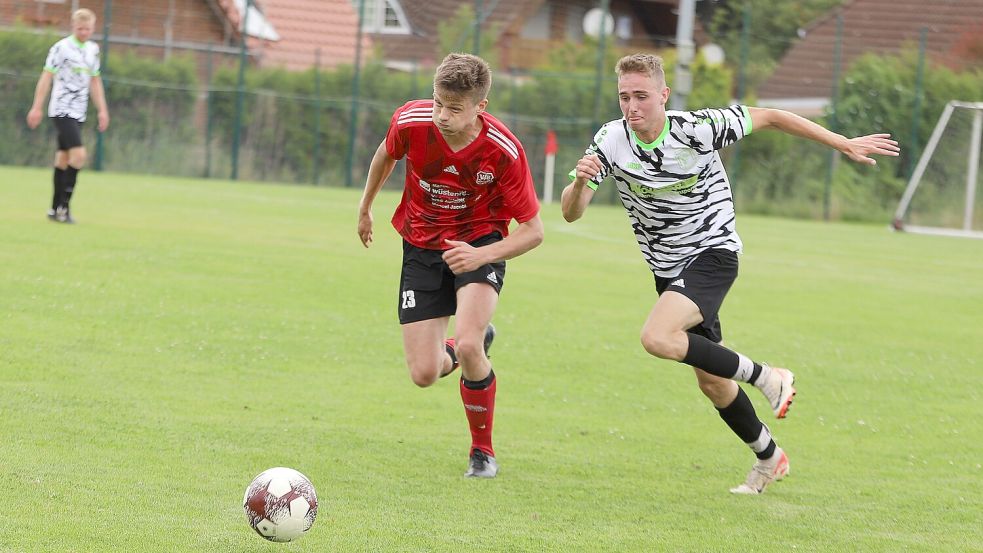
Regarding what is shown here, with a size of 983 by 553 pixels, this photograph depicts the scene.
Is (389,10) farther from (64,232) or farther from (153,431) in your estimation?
(153,431)

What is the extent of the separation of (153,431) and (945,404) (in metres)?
4.93

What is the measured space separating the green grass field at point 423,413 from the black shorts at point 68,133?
2.88 ft

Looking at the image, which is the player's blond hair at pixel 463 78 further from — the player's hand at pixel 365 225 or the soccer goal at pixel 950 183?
the soccer goal at pixel 950 183

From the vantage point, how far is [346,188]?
1151 inches

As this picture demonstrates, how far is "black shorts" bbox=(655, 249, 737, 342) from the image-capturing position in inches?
243

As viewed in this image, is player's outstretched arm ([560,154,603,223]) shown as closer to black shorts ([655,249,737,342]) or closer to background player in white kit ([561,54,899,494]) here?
A: background player in white kit ([561,54,899,494])

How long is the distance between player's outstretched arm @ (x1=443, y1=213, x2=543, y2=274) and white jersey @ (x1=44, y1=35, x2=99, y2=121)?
30.7 feet

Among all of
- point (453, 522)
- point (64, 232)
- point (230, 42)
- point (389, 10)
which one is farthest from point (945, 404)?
point (389, 10)

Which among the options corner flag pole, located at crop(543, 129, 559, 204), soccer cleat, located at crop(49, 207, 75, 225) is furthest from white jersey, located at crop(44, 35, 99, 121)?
corner flag pole, located at crop(543, 129, 559, 204)

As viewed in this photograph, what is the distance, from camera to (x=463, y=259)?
6023 mm

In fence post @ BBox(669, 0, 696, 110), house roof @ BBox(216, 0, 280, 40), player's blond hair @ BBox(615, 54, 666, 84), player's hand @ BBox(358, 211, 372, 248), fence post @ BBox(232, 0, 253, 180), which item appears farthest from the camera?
house roof @ BBox(216, 0, 280, 40)

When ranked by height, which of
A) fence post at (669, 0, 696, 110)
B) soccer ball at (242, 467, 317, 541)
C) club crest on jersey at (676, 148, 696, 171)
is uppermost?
fence post at (669, 0, 696, 110)

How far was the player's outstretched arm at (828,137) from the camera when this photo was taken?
6.00m

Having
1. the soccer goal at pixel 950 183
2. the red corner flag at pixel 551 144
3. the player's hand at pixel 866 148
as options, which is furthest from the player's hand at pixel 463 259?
the red corner flag at pixel 551 144
